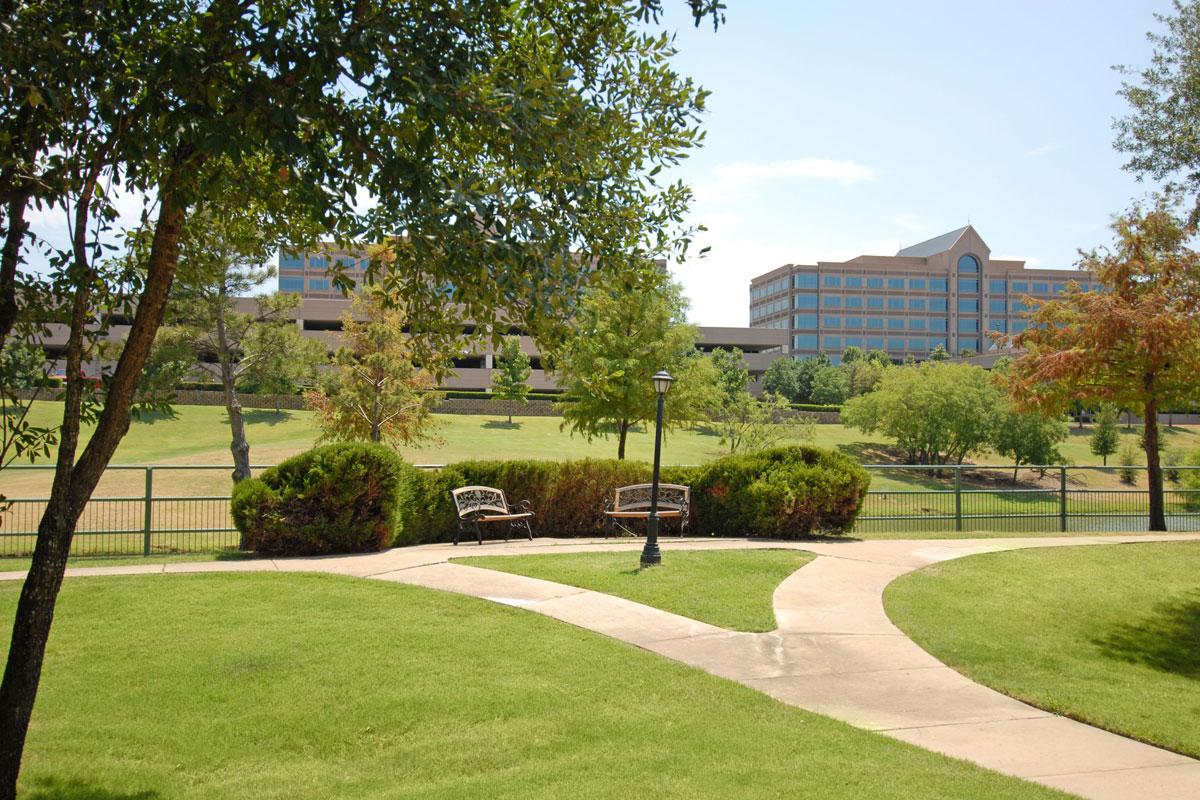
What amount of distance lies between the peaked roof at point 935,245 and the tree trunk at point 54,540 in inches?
5734

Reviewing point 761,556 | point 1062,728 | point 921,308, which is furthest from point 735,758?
point 921,308

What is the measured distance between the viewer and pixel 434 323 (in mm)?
6320

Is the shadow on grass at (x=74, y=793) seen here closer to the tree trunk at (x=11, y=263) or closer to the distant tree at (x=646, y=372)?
the tree trunk at (x=11, y=263)

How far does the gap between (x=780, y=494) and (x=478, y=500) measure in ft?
16.2

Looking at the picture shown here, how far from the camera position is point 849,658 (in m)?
7.90

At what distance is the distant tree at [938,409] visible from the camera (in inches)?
2025

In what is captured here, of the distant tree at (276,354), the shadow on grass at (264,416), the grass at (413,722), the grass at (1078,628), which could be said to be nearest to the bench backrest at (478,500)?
the grass at (413,722)

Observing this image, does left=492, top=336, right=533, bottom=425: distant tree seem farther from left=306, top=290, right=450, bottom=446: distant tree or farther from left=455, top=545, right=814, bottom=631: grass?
left=455, top=545, right=814, bottom=631: grass

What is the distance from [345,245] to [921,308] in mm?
142786

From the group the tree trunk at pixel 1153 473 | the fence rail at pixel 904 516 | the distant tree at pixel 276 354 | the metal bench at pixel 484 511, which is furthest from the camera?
the distant tree at pixel 276 354

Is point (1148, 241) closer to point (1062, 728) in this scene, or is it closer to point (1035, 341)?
point (1035, 341)

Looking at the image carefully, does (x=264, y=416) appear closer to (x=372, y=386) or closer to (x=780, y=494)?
(x=372, y=386)

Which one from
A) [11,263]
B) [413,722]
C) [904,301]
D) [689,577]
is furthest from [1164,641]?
[904,301]

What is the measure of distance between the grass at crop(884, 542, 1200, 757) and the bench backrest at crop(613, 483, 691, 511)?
15.0ft
